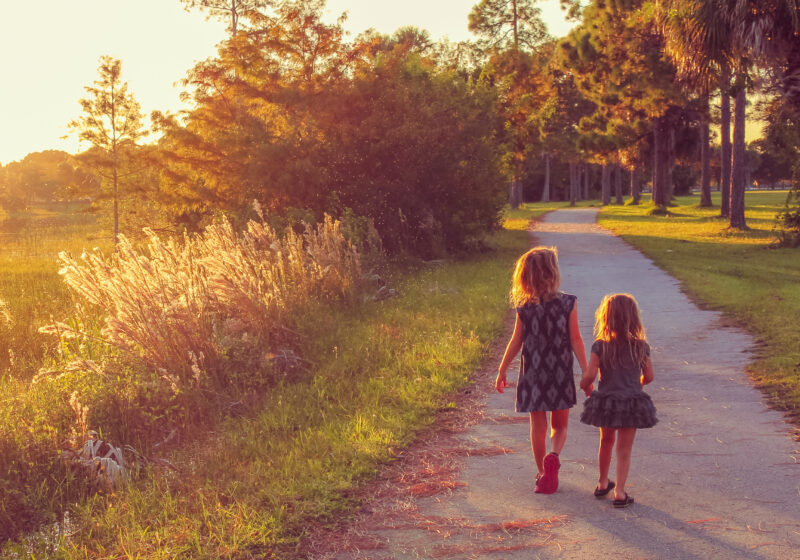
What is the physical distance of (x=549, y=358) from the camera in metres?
4.74

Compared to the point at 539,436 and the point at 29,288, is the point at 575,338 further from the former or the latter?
the point at 29,288

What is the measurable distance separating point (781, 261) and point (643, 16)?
1350cm

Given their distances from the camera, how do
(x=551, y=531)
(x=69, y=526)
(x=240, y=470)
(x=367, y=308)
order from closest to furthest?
(x=551, y=531) → (x=69, y=526) → (x=240, y=470) → (x=367, y=308)

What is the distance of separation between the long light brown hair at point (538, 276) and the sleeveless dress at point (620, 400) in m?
0.47

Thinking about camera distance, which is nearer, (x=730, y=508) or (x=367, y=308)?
(x=730, y=508)

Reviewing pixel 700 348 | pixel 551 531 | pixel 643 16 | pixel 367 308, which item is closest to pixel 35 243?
pixel 367 308

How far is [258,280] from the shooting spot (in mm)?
9055

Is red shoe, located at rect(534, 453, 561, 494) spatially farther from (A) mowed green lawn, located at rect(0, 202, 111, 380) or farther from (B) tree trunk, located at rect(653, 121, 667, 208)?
(B) tree trunk, located at rect(653, 121, 667, 208)

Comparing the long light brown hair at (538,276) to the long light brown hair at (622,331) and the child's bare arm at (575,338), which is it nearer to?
the child's bare arm at (575,338)

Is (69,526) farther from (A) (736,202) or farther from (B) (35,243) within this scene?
(B) (35,243)

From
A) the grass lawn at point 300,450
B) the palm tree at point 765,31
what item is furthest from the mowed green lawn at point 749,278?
the palm tree at point 765,31

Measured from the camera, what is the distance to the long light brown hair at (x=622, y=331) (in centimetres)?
434

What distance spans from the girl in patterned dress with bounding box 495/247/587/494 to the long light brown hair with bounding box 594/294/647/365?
30 cm

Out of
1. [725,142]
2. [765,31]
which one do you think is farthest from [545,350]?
[725,142]
